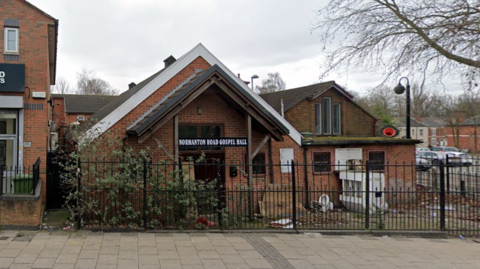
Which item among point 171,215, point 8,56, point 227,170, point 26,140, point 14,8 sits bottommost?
point 171,215

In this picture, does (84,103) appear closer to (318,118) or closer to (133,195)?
(318,118)

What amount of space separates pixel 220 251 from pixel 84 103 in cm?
3661

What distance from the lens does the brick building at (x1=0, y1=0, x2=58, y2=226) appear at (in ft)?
34.9

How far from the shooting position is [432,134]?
276 ft

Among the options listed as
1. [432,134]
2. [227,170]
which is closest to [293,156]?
[227,170]

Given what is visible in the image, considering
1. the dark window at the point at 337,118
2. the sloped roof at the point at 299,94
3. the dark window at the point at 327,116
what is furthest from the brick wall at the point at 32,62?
the dark window at the point at 337,118

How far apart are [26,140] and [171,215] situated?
458 centimetres

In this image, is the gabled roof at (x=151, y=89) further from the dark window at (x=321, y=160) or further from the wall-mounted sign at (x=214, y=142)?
the dark window at (x=321, y=160)

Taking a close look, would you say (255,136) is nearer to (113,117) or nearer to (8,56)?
(113,117)

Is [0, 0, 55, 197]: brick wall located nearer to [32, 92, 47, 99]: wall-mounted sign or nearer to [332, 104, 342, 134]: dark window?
[32, 92, 47, 99]: wall-mounted sign

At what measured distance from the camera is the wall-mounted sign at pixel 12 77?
10.5 meters

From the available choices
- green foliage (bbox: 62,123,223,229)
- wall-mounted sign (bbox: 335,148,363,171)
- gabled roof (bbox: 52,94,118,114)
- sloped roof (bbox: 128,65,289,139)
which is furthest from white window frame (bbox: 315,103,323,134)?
gabled roof (bbox: 52,94,118,114)

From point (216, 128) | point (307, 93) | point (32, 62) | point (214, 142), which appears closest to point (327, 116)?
point (307, 93)

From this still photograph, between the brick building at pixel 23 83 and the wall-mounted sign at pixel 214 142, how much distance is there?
377cm
